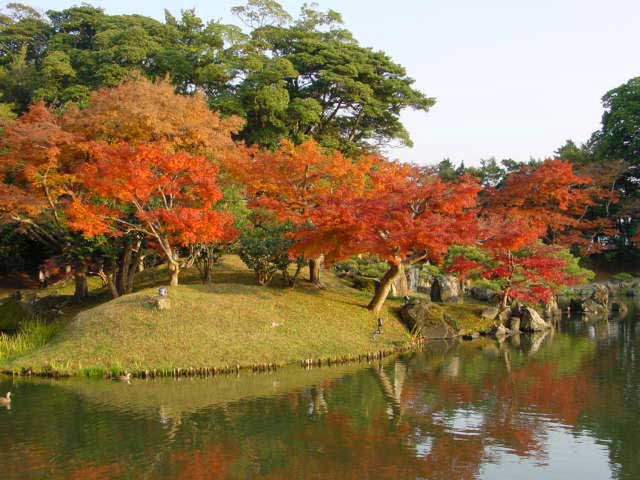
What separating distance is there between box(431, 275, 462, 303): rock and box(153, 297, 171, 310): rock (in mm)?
14288

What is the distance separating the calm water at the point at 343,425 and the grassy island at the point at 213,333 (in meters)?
1.17

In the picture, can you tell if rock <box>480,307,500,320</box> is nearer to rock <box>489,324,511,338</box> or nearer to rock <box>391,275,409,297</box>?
rock <box>489,324,511,338</box>

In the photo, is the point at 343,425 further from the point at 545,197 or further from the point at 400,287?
the point at 545,197

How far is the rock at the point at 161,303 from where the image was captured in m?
20.2

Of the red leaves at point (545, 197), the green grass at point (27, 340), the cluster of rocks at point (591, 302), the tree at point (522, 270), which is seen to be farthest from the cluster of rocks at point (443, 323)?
the red leaves at point (545, 197)

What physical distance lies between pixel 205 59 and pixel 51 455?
30.6m

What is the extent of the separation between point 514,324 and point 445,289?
4506mm

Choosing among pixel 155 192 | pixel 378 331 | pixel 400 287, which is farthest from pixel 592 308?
pixel 155 192

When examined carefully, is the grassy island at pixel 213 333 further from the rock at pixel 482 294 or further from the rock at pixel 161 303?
the rock at pixel 482 294

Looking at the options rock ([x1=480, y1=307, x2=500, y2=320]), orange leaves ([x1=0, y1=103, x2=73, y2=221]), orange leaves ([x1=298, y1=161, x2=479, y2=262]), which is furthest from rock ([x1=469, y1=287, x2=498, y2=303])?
orange leaves ([x1=0, y1=103, x2=73, y2=221])

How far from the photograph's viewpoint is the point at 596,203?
4691 cm

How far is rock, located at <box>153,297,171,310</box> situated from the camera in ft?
66.4

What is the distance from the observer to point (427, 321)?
23.9m

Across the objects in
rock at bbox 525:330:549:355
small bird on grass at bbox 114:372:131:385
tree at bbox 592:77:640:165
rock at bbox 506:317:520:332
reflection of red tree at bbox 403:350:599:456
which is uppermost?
tree at bbox 592:77:640:165
